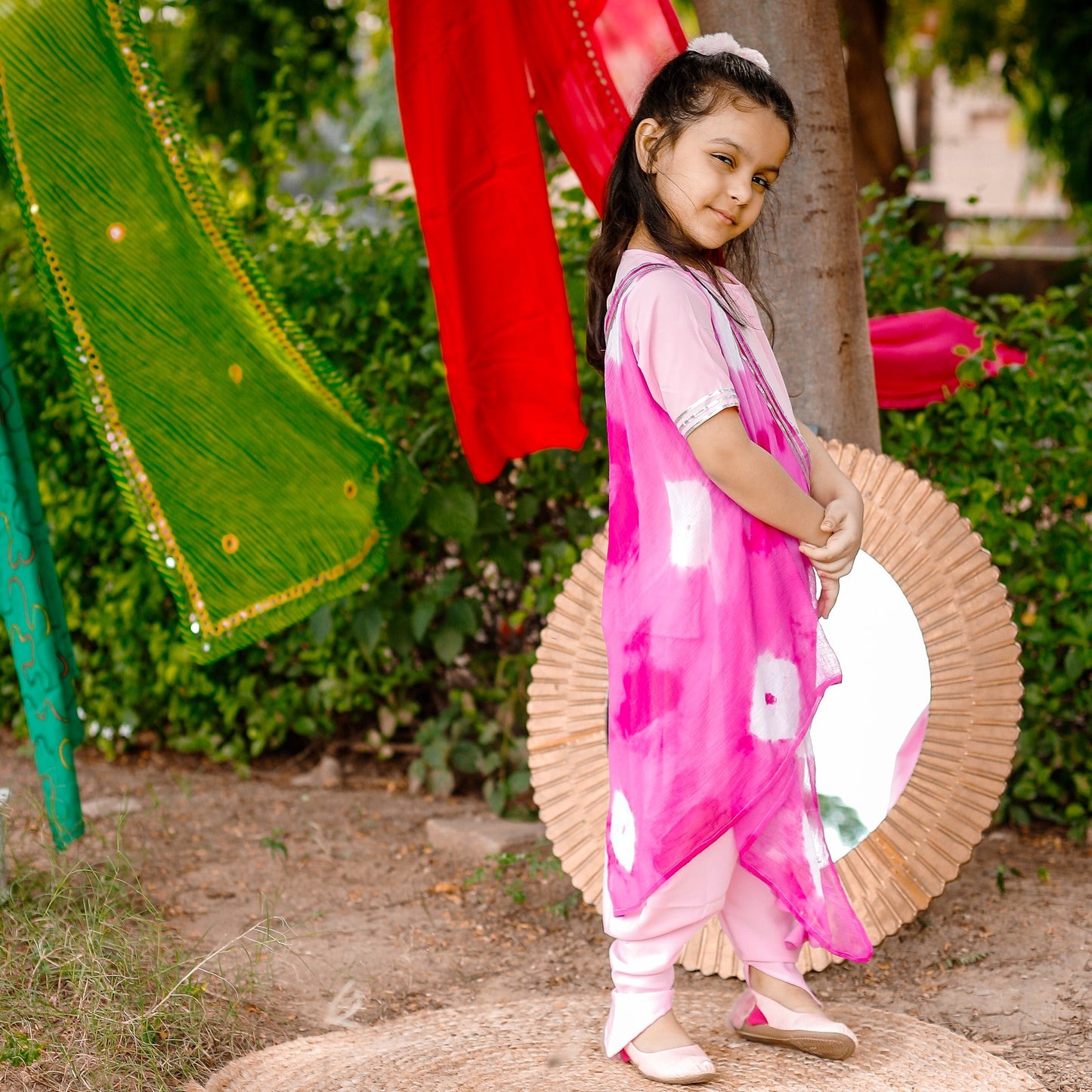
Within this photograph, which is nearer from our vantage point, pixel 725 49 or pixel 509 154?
pixel 725 49

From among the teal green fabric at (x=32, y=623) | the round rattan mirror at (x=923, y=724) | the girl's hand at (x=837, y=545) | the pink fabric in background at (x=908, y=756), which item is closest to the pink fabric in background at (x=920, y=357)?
the round rattan mirror at (x=923, y=724)

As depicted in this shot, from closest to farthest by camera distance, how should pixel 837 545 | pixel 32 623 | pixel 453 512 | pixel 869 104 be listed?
pixel 837 545 → pixel 32 623 → pixel 453 512 → pixel 869 104

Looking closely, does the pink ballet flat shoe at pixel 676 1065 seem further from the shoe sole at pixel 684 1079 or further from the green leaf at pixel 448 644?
the green leaf at pixel 448 644

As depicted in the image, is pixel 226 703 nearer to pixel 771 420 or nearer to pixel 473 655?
pixel 473 655

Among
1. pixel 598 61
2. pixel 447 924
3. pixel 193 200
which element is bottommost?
pixel 447 924

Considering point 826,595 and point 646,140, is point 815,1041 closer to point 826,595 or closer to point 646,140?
point 826,595

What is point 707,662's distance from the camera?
1.93 m

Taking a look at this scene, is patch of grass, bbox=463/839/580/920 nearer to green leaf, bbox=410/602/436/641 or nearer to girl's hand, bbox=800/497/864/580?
green leaf, bbox=410/602/436/641

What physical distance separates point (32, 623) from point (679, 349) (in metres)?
1.79

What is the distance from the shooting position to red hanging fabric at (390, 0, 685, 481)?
104 inches

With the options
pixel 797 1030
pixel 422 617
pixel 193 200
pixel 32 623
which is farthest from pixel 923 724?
pixel 32 623

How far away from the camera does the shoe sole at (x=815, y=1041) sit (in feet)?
6.81

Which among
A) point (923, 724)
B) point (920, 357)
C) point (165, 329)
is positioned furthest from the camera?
point (920, 357)

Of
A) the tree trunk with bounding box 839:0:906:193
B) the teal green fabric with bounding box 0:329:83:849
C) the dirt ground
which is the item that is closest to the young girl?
the dirt ground
